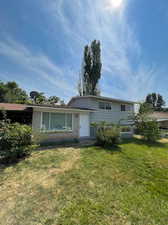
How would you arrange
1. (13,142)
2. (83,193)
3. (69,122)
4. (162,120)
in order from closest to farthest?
(83,193), (13,142), (69,122), (162,120)

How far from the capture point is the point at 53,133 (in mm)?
10086

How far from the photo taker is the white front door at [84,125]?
11939 millimetres

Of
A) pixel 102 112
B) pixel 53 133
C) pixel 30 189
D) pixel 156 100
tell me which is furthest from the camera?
pixel 156 100

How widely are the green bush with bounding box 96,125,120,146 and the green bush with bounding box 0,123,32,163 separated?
5430 mm

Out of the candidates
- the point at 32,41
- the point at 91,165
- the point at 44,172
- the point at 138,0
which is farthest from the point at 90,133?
the point at 138,0

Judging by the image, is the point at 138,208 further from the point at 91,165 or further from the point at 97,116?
the point at 97,116

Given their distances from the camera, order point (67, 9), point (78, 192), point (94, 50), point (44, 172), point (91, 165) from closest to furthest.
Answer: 1. point (78, 192)
2. point (44, 172)
3. point (91, 165)
4. point (67, 9)
5. point (94, 50)

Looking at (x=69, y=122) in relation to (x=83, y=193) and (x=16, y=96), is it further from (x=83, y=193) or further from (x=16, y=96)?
(x=16, y=96)

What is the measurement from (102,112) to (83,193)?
10698 millimetres

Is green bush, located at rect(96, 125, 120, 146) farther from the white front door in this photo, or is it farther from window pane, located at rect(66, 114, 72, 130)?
window pane, located at rect(66, 114, 72, 130)

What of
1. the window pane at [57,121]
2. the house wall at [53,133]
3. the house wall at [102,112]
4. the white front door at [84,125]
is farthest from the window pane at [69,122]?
the house wall at [102,112]

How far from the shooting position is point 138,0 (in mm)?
7484

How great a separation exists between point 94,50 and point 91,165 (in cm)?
2268

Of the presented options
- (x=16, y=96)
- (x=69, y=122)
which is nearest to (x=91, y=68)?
(x=69, y=122)
